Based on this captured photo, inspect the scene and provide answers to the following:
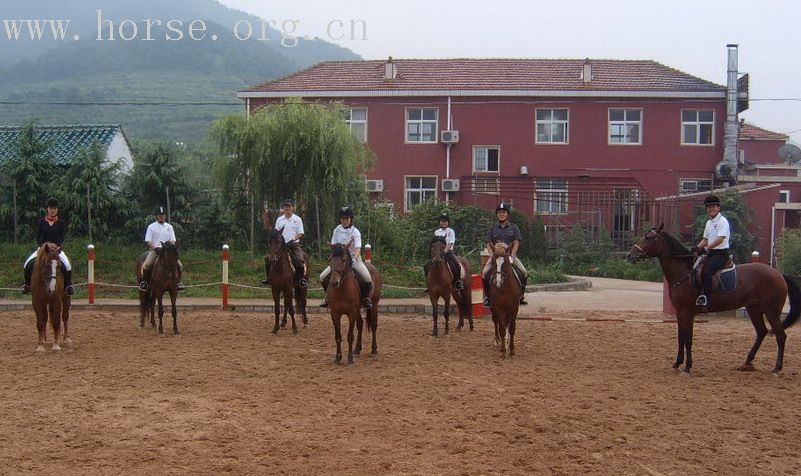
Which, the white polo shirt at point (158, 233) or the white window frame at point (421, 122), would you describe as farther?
the white window frame at point (421, 122)

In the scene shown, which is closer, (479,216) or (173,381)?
(173,381)

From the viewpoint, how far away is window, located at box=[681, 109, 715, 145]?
111ft

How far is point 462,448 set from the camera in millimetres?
7262

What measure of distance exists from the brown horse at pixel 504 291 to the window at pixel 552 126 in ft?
74.2

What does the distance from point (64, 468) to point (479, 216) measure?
21703 millimetres

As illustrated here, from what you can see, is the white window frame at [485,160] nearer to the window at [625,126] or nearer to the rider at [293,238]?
the window at [625,126]

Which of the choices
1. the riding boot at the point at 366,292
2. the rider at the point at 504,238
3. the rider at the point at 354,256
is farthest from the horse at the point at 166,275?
the rider at the point at 504,238

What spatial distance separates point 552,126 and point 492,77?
3.53 meters

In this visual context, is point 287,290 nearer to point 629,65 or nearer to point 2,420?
point 2,420

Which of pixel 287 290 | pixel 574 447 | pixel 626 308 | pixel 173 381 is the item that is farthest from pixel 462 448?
pixel 626 308

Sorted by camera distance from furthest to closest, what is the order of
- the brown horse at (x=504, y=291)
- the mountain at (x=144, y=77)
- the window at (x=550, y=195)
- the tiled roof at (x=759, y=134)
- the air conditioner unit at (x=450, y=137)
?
the mountain at (x=144, y=77) → the tiled roof at (x=759, y=134) → the air conditioner unit at (x=450, y=137) → the window at (x=550, y=195) → the brown horse at (x=504, y=291)

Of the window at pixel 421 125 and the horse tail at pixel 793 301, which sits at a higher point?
the window at pixel 421 125

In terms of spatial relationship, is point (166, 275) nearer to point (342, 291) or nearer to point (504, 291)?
point (342, 291)

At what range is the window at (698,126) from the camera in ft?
111
